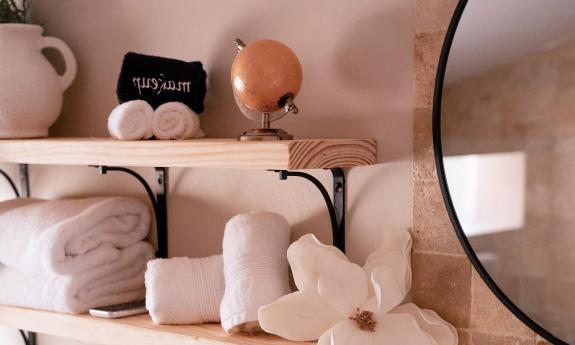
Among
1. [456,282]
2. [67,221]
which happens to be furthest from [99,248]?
[456,282]

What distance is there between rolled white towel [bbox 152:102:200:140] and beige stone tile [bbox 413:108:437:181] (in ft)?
1.12

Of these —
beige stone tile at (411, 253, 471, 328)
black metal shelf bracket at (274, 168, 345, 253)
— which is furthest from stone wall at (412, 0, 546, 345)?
black metal shelf bracket at (274, 168, 345, 253)

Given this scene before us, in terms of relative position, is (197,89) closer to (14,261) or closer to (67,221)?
(67,221)

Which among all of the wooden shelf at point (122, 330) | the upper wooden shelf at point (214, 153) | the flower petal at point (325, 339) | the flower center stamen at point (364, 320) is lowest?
the wooden shelf at point (122, 330)

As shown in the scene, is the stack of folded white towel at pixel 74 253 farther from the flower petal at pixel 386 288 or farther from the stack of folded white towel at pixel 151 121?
the flower petal at pixel 386 288

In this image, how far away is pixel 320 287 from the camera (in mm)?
931

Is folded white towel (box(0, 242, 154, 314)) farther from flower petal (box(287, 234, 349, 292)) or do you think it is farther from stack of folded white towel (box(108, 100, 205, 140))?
flower petal (box(287, 234, 349, 292))

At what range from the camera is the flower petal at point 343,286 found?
0.93 metres

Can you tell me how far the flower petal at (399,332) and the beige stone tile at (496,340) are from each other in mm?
75

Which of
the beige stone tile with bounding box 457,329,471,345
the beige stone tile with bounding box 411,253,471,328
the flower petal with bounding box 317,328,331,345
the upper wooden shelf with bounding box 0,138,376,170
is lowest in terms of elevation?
the beige stone tile with bounding box 457,329,471,345

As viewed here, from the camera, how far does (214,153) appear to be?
0.96m

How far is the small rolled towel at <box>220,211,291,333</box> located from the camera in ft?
3.27

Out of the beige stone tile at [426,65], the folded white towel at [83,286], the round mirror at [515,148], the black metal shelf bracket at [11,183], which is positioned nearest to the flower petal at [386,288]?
the round mirror at [515,148]

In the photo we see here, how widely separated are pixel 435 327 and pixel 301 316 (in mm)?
180
